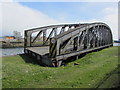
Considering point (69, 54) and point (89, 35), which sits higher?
point (89, 35)

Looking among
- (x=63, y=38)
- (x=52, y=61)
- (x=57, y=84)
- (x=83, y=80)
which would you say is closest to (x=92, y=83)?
(x=83, y=80)

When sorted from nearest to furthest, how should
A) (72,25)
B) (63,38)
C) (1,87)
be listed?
(1,87)
(63,38)
(72,25)

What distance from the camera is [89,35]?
52.3 feet

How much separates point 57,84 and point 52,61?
14.4ft

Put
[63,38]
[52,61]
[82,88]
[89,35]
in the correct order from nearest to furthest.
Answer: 1. [82,88]
2. [52,61]
3. [63,38]
4. [89,35]

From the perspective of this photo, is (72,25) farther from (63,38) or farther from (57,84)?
(57,84)

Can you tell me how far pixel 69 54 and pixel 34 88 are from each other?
680 cm

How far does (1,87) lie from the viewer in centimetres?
485

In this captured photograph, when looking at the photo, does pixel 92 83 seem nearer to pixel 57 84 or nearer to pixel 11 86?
pixel 57 84

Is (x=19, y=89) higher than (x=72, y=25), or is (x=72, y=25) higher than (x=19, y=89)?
(x=72, y=25)

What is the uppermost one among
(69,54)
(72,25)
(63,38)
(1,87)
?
(72,25)

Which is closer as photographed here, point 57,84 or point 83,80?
point 57,84

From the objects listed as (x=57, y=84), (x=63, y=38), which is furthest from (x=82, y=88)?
(x=63, y=38)

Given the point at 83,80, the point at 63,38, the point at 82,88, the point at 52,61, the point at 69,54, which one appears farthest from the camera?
the point at 69,54
